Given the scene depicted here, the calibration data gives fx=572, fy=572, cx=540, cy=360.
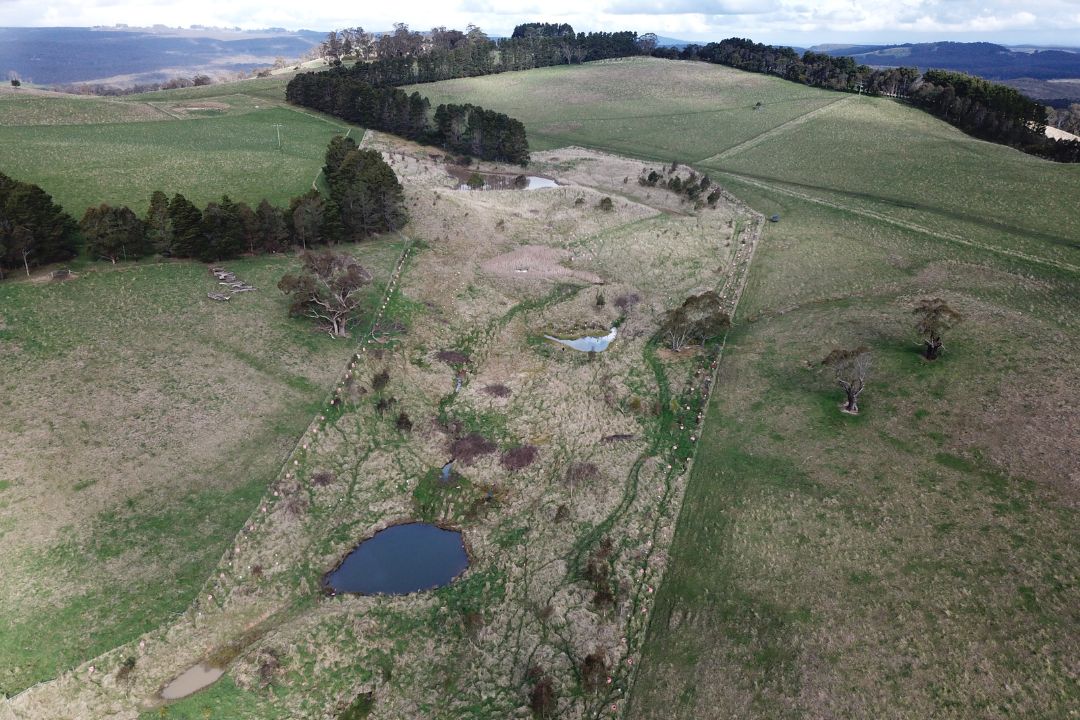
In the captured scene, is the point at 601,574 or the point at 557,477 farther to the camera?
the point at 557,477

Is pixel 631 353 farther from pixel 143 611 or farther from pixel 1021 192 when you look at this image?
pixel 1021 192

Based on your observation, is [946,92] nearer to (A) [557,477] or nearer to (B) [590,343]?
(B) [590,343]

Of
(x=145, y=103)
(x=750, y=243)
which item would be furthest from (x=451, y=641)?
(x=145, y=103)

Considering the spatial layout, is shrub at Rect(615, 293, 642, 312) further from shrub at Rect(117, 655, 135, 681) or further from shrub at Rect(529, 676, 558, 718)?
shrub at Rect(117, 655, 135, 681)

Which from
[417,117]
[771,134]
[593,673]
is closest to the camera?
[593,673]

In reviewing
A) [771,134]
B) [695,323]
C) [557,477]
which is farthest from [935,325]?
[771,134]

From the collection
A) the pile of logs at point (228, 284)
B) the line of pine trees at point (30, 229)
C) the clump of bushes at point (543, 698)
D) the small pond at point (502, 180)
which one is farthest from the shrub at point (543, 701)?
the small pond at point (502, 180)
